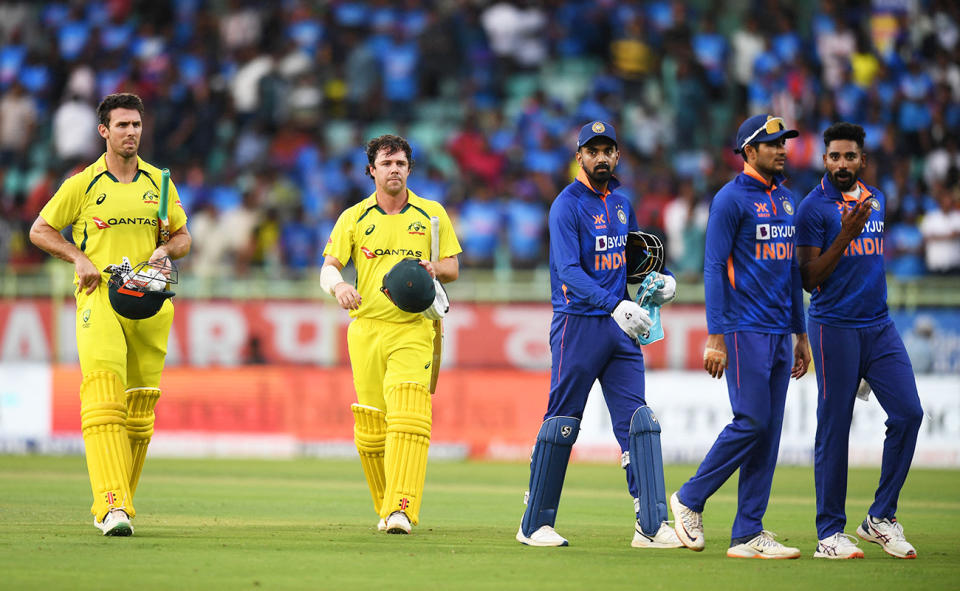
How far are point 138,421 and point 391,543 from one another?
2.04 meters

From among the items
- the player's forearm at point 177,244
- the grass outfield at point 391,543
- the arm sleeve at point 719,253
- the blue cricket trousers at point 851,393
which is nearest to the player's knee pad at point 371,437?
the grass outfield at point 391,543

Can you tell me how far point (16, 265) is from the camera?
71.7ft

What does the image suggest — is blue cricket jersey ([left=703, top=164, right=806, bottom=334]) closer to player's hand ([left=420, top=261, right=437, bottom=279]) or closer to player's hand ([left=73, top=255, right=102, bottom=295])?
player's hand ([left=420, top=261, right=437, bottom=279])

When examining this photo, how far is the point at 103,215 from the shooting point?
31.7ft

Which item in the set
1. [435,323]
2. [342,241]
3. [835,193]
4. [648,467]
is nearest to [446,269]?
[435,323]

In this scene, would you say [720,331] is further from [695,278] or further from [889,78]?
[889,78]

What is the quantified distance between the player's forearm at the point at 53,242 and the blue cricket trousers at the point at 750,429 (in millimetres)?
4354

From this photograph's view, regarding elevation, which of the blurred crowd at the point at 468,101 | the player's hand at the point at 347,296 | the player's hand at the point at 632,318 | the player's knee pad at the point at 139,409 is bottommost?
the player's knee pad at the point at 139,409

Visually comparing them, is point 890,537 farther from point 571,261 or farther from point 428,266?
point 428,266

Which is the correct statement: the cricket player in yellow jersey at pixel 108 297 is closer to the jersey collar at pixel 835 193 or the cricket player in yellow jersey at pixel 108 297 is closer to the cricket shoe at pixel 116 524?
the cricket shoe at pixel 116 524

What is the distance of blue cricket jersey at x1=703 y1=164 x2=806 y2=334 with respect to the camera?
8.83m

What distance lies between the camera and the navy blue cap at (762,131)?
8.91 meters

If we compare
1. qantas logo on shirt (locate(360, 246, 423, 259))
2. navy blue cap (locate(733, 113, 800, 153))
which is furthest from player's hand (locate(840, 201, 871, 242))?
qantas logo on shirt (locate(360, 246, 423, 259))

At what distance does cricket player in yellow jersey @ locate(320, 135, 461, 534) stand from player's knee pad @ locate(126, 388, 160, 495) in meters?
1.46
